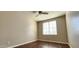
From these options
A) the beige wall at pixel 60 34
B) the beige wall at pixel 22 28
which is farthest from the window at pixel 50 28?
the beige wall at pixel 22 28

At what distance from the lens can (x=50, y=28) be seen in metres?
1.44

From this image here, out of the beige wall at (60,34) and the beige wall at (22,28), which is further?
the beige wall at (22,28)

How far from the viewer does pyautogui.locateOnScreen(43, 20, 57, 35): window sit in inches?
55.4

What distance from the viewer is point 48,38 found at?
1.42m

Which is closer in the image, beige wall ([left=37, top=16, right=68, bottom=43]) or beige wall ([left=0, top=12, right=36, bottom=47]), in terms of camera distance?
beige wall ([left=37, top=16, right=68, bottom=43])

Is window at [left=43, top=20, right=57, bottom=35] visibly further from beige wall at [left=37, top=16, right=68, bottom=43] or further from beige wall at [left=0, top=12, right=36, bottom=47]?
beige wall at [left=0, top=12, right=36, bottom=47]

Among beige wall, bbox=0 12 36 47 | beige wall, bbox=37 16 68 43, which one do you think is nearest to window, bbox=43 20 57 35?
beige wall, bbox=37 16 68 43

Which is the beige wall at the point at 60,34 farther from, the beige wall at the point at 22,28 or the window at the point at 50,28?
the beige wall at the point at 22,28

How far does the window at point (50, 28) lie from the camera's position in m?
1.41
